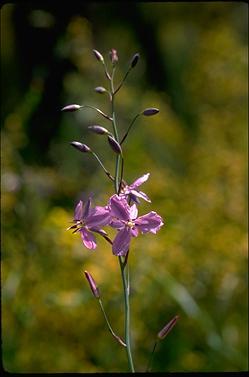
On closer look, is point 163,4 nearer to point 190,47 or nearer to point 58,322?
point 190,47

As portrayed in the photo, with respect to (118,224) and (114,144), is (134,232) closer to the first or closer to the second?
(118,224)

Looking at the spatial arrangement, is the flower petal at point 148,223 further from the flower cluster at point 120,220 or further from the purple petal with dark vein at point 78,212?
the purple petal with dark vein at point 78,212

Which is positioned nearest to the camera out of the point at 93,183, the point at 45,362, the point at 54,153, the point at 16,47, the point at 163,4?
the point at 45,362

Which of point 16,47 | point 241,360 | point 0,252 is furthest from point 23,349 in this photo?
point 16,47

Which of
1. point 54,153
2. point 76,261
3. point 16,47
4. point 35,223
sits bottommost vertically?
point 16,47

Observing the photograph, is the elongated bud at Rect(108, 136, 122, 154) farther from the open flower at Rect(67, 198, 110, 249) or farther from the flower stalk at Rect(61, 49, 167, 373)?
the open flower at Rect(67, 198, 110, 249)

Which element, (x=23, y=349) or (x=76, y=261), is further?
(x=76, y=261)

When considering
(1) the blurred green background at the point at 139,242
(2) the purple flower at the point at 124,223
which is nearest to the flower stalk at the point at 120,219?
(2) the purple flower at the point at 124,223
